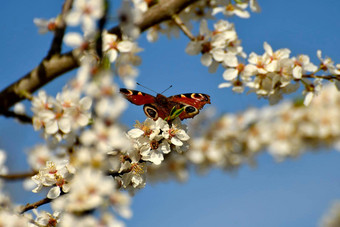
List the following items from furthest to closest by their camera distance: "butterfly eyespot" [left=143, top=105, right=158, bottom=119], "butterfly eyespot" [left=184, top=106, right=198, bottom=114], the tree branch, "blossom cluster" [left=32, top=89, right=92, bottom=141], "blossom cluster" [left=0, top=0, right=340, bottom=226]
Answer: "butterfly eyespot" [left=184, top=106, right=198, bottom=114]
"butterfly eyespot" [left=143, top=105, right=158, bottom=119]
"blossom cluster" [left=32, top=89, right=92, bottom=141]
the tree branch
"blossom cluster" [left=0, top=0, right=340, bottom=226]

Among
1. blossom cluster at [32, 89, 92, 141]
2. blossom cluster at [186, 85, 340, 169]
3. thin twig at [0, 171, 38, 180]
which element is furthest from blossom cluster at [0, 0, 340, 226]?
blossom cluster at [186, 85, 340, 169]

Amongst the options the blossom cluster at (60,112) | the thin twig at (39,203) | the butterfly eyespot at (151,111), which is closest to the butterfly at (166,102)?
the butterfly eyespot at (151,111)

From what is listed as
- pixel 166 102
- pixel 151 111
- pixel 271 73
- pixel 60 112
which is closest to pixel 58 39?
pixel 60 112

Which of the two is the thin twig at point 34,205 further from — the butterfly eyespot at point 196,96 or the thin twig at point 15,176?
the butterfly eyespot at point 196,96

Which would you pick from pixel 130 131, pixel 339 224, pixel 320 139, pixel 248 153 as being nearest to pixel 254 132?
pixel 248 153

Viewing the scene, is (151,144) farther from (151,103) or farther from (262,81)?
(262,81)

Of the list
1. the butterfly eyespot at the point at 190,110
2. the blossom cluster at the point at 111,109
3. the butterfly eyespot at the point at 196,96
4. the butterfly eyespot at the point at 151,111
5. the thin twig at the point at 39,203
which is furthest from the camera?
the butterfly eyespot at the point at 196,96

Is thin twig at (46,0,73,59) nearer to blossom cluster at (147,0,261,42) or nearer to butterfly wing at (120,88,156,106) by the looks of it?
butterfly wing at (120,88,156,106)

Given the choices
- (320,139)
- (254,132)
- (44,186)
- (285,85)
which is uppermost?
(254,132)

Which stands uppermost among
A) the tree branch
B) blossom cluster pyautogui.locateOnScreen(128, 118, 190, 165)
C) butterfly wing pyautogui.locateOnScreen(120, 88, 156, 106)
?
butterfly wing pyautogui.locateOnScreen(120, 88, 156, 106)
